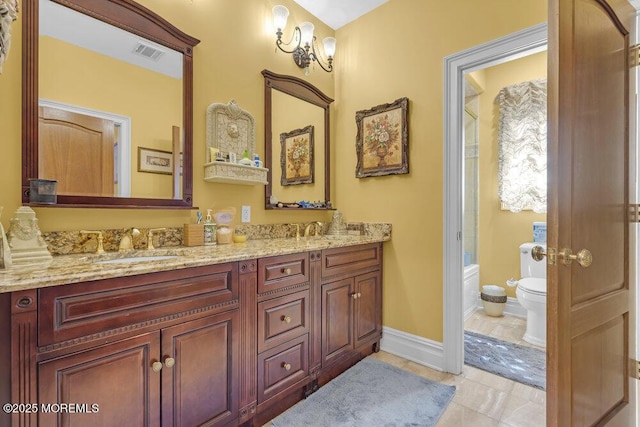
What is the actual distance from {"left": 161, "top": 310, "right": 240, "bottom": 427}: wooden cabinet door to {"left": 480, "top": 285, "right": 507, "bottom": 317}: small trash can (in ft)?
9.31

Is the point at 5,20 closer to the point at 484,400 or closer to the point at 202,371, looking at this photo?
the point at 202,371

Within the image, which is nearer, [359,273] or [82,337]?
[82,337]

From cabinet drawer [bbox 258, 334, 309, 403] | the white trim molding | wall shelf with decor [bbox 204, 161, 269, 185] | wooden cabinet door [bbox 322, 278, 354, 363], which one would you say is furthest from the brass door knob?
wall shelf with decor [bbox 204, 161, 269, 185]

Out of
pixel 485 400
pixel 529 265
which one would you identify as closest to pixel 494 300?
pixel 529 265

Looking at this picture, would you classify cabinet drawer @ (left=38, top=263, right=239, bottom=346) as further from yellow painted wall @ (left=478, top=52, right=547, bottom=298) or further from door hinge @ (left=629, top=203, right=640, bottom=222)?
yellow painted wall @ (left=478, top=52, right=547, bottom=298)

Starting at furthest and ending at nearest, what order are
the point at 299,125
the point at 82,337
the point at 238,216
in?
the point at 299,125
the point at 238,216
the point at 82,337

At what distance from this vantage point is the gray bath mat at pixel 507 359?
202 cm

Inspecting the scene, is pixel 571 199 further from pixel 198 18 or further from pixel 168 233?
pixel 198 18

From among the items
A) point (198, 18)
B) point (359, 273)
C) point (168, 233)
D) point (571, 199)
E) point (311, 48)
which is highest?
point (311, 48)

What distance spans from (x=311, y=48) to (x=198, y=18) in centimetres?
100

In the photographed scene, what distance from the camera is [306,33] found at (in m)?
2.43

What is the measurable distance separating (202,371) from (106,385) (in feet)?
1.16

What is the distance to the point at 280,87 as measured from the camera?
92.0 inches

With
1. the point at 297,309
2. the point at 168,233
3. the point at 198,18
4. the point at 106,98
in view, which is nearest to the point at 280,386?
the point at 297,309
